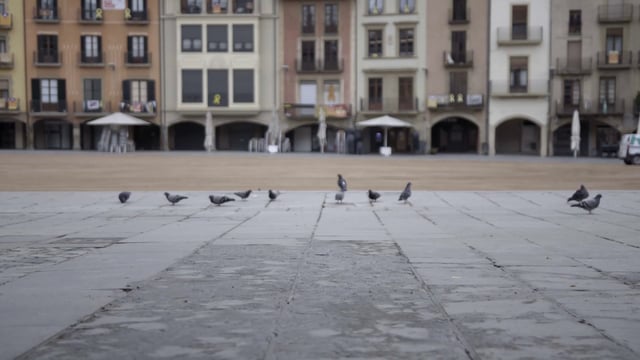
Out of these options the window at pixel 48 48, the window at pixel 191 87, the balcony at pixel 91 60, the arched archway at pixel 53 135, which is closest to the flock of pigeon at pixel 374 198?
the window at pixel 191 87

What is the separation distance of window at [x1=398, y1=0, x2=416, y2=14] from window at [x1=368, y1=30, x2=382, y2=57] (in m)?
2.25

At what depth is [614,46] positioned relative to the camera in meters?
52.3

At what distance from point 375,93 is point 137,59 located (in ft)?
59.5

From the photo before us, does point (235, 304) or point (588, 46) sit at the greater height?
point (588, 46)

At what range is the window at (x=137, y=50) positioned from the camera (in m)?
56.8

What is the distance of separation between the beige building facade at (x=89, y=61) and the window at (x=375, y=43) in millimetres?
16055

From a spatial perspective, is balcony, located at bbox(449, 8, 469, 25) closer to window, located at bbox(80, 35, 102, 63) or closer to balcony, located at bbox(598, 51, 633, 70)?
balcony, located at bbox(598, 51, 633, 70)

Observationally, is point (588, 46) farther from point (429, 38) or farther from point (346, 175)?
point (346, 175)

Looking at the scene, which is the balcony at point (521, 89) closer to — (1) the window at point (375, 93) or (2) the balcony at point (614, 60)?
(2) the balcony at point (614, 60)

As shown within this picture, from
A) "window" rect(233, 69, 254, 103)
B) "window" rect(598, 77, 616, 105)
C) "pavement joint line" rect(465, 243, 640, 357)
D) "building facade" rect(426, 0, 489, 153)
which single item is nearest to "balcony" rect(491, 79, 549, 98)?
"building facade" rect(426, 0, 489, 153)

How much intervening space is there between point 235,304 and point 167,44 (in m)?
53.1

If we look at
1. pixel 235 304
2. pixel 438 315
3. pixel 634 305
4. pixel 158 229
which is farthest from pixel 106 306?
pixel 158 229

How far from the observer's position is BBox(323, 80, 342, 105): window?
56.4m

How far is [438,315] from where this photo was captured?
5.89 metres
